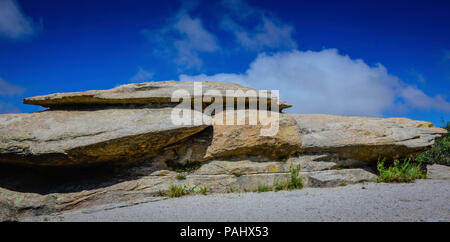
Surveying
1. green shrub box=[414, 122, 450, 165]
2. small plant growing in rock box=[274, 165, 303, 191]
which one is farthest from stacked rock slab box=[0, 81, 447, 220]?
green shrub box=[414, 122, 450, 165]

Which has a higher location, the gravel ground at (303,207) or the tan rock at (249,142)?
A: the tan rock at (249,142)

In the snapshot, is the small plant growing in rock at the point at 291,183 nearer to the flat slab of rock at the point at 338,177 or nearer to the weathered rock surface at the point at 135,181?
the weathered rock surface at the point at 135,181

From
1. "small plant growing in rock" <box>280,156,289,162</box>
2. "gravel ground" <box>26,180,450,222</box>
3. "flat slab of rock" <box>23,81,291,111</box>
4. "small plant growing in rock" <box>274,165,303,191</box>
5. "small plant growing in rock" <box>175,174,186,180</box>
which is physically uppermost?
"flat slab of rock" <box>23,81,291,111</box>

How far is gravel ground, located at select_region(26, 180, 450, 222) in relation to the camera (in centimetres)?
530

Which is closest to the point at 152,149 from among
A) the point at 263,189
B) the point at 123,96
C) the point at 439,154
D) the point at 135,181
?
the point at 135,181

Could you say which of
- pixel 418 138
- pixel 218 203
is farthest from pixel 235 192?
pixel 418 138

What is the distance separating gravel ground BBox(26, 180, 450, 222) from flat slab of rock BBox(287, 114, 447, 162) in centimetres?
182

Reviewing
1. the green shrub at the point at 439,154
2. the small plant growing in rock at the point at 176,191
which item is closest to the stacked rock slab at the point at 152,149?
the small plant growing in rock at the point at 176,191

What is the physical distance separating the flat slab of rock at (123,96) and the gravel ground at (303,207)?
3876 millimetres

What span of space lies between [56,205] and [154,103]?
14.8 ft

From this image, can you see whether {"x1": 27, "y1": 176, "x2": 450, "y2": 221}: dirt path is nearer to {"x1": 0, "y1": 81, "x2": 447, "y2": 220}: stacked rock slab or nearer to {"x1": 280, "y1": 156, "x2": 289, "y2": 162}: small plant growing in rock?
{"x1": 0, "y1": 81, "x2": 447, "y2": 220}: stacked rock slab

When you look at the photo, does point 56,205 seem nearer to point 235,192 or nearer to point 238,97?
point 235,192

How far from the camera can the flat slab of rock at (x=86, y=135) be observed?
7.98 meters
